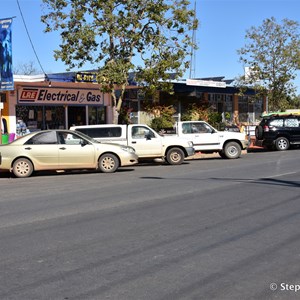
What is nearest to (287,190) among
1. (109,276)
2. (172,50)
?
(109,276)

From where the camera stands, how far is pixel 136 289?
14.8ft

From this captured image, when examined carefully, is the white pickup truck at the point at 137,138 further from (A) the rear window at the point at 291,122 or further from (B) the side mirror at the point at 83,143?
(A) the rear window at the point at 291,122

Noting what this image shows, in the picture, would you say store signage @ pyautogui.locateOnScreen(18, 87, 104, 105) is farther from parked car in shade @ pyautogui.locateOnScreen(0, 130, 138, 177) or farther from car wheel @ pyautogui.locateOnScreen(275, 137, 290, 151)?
car wheel @ pyautogui.locateOnScreen(275, 137, 290, 151)

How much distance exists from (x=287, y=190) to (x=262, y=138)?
49.5 feet

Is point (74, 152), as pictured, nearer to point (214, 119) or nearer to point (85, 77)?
point (85, 77)

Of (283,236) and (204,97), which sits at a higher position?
(204,97)

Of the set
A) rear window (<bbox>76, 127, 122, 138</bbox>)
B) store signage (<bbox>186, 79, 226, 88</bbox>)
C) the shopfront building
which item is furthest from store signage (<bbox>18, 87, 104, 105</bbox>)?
rear window (<bbox>76, 127, 122, 138</bbox>)

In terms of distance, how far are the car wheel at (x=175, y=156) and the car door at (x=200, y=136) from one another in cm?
180

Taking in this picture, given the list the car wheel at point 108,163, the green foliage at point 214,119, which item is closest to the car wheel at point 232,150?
the car wheel at point 108,163

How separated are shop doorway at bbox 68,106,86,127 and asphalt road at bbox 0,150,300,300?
14.6 meters

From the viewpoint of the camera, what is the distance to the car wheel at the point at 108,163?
15.7 metres

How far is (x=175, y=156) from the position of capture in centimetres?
1845

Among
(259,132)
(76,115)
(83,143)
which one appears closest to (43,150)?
(83,143)

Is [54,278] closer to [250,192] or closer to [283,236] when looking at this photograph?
[283,236]
